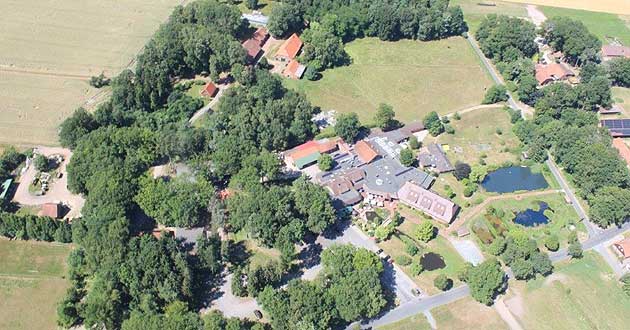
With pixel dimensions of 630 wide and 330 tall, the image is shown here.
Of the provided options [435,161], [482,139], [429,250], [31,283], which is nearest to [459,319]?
[429,250]

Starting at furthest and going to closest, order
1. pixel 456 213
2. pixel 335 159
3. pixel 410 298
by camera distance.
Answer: pixel 335 159 → pixel 456 213 → pixel 410 298

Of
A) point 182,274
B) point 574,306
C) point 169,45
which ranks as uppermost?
point 169,45

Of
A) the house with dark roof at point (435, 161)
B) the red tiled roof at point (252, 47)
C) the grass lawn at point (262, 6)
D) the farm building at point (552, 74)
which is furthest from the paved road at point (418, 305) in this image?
the grass lawn at point (262, 6)

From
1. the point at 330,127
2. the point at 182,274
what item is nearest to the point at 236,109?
the point at 330,127

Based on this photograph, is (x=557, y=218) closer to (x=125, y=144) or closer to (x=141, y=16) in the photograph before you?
(x=125, y=144)

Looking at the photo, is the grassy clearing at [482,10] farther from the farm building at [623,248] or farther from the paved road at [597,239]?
the farm building at [623,248]
